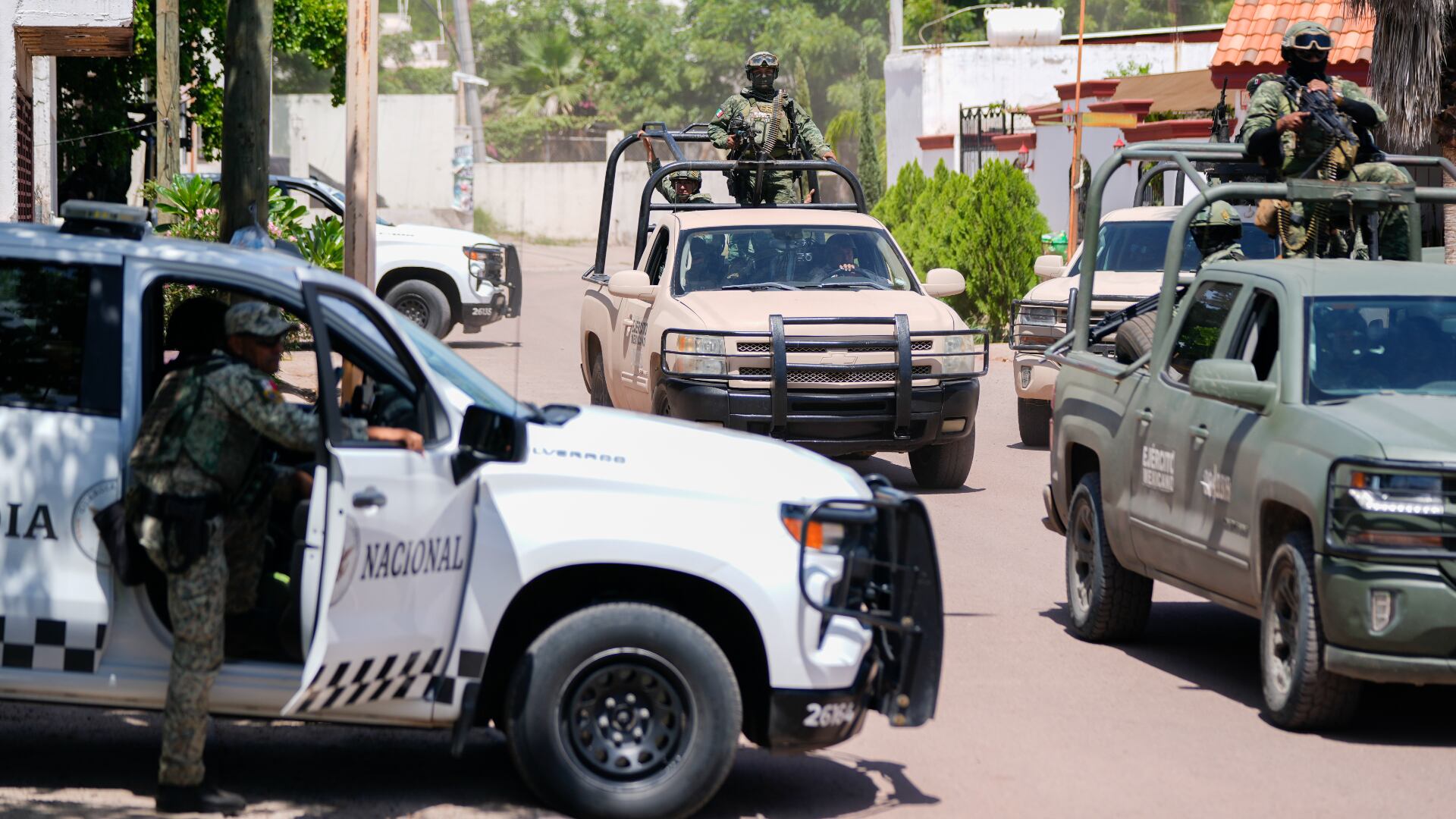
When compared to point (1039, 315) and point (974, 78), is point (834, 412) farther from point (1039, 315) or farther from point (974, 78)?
point (974, 78)

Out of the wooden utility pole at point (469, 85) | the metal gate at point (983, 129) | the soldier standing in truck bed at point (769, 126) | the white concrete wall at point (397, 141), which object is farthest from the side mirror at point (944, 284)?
the white concrete wall at point (397, 141)

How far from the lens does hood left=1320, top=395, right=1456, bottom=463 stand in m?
6.37

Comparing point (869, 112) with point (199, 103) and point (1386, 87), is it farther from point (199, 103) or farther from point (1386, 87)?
point (1386, 87)

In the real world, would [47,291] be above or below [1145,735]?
above

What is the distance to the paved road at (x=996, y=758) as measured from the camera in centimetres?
587

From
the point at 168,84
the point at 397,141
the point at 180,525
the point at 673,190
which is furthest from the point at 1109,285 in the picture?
the point at 397,141

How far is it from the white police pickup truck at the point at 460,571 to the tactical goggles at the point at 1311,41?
5.18 meters

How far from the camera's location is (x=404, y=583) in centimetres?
536

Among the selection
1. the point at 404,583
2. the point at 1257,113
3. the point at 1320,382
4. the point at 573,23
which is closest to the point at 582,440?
the point at 404,583

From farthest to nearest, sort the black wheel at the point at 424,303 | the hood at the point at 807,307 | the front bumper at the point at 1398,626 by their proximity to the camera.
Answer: the black wheel at the point at 424,303 < the hood at the point at 807,307 < the front bumper at the point at 1398,626

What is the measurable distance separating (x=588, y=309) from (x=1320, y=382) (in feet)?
28.6

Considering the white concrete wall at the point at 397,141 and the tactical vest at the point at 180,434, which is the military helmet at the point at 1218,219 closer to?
the tactical vest at the point at 180,434

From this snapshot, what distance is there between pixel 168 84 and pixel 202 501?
2063cm

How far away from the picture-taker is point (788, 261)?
42.8ft
